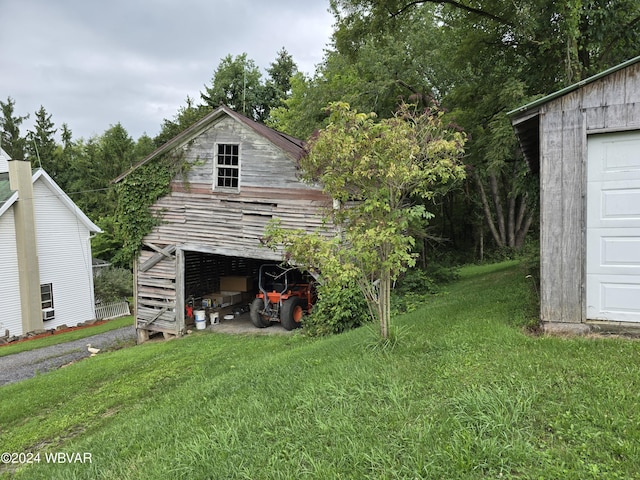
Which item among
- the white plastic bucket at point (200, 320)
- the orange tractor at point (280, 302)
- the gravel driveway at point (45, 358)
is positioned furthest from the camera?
the white plastic bucket at point (200, 320)

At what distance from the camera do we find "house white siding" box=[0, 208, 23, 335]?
54.6ft

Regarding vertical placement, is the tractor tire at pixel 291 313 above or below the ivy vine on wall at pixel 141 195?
below

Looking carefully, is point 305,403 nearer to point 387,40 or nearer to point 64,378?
point 64,378

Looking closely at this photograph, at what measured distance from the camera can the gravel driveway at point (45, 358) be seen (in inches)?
440

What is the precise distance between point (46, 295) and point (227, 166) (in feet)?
42.6

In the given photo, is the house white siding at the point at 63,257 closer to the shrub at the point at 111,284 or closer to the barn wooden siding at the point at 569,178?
the shrub at the point at 111,284

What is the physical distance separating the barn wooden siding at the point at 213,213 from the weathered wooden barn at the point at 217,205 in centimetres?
3

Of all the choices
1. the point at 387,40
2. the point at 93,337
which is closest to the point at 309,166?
the point at 387,40

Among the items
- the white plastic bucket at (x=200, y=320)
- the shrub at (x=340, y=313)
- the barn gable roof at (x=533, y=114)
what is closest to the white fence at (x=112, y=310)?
the white plastic bucket at (x=200, y=320)

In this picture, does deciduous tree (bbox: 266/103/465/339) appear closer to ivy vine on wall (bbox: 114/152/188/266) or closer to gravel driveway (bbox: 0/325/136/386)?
ivy vine on wall (bbox: 114/152/188/266)

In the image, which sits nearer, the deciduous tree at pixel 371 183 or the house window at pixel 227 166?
the deciduous tree at pixel 371 183

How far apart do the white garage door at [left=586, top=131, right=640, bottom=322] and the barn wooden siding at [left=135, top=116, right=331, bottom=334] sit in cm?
615

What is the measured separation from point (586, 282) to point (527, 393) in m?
2.49

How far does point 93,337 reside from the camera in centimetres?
1630
